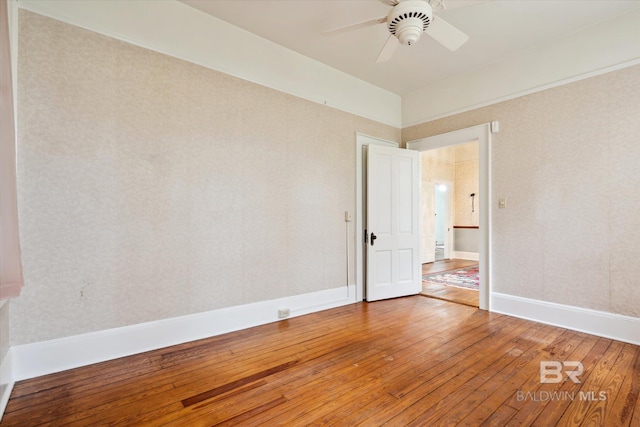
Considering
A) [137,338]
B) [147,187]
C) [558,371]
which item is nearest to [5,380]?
[137,338]

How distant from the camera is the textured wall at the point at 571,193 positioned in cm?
275

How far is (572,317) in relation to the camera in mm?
3006

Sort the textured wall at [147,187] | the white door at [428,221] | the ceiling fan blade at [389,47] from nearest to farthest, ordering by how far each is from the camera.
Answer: the textured wall at [147,187] < the ceiling fan blade at [389,47] < the white door at [428,221]

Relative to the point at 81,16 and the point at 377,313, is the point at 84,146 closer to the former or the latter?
the point at 81,16

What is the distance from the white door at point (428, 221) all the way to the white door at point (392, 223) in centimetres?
330

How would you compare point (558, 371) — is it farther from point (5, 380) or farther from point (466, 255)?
point (466, 255)

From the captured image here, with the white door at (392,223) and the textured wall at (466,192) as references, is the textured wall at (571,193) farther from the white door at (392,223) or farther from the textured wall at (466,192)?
the textured wall at (466,192)

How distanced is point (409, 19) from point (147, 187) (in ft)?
8.27

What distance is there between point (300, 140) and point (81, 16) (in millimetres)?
2177

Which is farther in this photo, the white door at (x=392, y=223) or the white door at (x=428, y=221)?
the white door at (x=428, y=221)

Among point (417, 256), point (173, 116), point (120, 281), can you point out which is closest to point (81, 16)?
point (173, 116)

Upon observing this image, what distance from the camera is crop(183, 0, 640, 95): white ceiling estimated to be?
2.66m

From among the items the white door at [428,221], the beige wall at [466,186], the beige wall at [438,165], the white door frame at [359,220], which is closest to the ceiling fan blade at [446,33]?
the white door frame at [359,220]

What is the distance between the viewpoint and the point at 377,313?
3549mm
